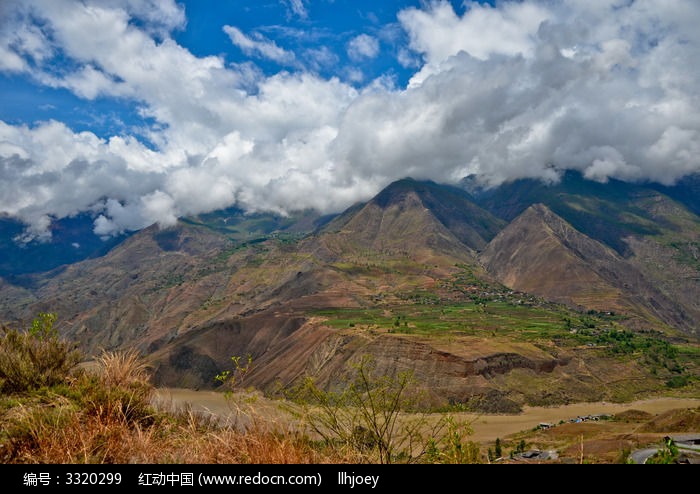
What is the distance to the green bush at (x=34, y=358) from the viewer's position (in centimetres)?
1247

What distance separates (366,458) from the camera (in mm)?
8109

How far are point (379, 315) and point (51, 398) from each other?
145 m

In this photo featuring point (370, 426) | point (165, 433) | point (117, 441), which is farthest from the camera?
point (165, 433)

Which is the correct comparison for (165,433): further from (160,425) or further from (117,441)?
A: (117,441)

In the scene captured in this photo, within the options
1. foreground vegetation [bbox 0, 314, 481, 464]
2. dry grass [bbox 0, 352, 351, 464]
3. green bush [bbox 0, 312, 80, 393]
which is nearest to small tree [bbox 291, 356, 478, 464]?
foreground vegetation [bbox 0, 314, 481, 464]

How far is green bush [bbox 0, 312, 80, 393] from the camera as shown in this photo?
12469mm

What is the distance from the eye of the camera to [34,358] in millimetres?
13156

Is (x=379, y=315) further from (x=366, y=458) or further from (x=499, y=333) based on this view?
(x=366, y=458)

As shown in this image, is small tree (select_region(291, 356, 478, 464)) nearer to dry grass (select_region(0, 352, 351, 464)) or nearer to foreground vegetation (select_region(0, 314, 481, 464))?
foreground vegetation (select_region(0, 314, 481, 464))

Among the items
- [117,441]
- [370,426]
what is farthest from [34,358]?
[370,426]

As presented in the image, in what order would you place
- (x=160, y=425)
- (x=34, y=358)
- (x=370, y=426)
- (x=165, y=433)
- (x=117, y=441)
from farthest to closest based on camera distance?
(x=34, y=358)
(x=160, y=425)
(x=165, y=433)
(x=370, y=426)
(x=117, y=441)

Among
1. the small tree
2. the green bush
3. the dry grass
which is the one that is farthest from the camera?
the green bush

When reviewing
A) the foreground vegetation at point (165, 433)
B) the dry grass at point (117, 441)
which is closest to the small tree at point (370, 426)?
the foreground vegetation at point (165, 433)
